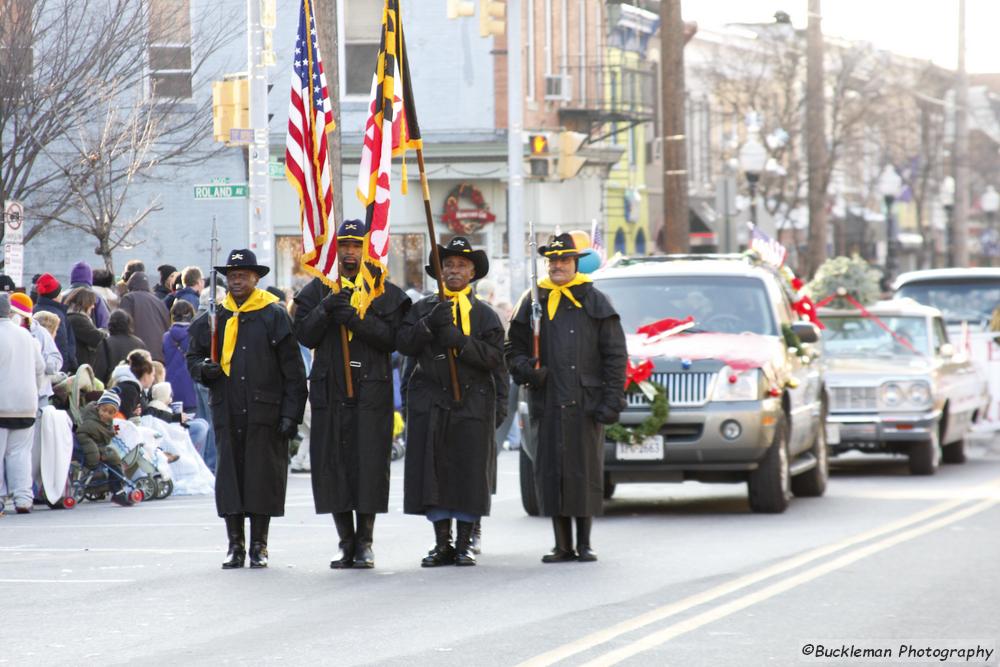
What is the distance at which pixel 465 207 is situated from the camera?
36562 millimetres

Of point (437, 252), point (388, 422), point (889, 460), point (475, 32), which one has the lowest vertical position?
point (889, 460)

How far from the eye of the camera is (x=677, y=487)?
1844 centimetres

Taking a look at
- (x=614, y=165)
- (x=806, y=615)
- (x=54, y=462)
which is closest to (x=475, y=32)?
(x=614, y=165)

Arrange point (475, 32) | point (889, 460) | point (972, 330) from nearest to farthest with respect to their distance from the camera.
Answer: point (889, 460), point (972, 330), point (475, 32)

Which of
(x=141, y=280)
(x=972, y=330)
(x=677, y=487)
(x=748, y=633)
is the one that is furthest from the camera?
(x=972, y=330)

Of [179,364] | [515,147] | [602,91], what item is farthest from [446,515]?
[602,91]

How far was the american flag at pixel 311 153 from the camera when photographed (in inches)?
492

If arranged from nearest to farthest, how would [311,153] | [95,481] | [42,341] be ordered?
1. [311,153]
2. [42,341]
3. [95,481]

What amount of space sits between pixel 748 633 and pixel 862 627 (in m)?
0.59

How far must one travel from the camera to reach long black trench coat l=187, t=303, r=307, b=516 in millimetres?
12016

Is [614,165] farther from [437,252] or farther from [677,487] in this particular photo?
[437,252]

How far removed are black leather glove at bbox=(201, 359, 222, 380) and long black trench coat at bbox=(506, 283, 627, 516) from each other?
71.7 inches

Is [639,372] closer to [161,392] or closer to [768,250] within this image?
[768,250]

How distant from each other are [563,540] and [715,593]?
172cm
